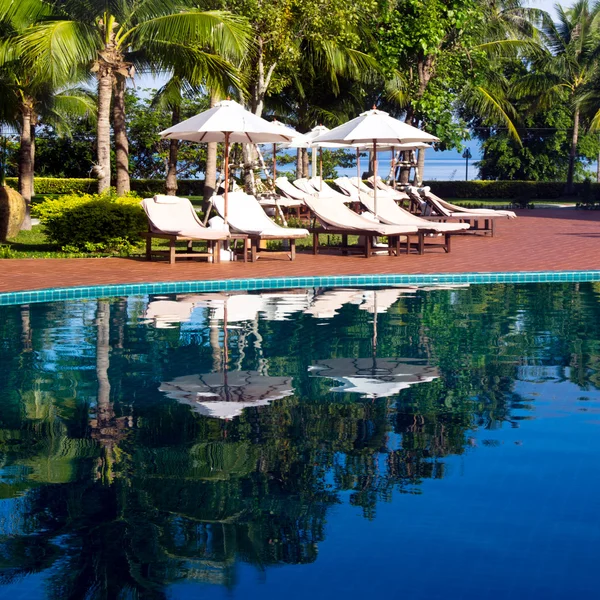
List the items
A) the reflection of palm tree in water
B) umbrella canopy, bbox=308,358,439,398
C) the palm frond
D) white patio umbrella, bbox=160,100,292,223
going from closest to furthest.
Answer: the reflection of palm tree in water → umbrella canopy, bbox=308,358,439,398 → white patio umbrella, bbox=160,100,292,223 → the palm frond

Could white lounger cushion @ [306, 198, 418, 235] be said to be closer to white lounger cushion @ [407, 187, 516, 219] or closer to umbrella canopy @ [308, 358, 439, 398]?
white lounger cushion @ [407, 187, 516, 219]

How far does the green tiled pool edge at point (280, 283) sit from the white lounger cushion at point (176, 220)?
180 cm

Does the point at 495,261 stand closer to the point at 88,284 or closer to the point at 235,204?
the point at 235,204

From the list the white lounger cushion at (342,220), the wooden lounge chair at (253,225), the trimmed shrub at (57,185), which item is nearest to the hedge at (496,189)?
the trimmed shrub at (57,185)

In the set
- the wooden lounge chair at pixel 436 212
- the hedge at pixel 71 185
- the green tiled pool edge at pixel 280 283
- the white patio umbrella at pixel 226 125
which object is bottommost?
the green tiled pool edge at pixel 280 283

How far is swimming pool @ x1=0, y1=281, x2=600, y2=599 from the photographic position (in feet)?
12.6

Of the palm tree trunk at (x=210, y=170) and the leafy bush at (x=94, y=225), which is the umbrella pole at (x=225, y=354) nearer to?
the leafy bush at (x=94, y=225)

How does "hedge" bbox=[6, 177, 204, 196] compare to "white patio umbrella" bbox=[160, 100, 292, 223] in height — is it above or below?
below

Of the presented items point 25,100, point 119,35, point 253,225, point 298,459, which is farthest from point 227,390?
point 25,100

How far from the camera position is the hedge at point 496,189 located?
134 feet

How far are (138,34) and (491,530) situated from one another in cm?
1609

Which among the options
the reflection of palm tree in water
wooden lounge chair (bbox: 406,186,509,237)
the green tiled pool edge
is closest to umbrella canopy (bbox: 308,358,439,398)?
the reflection of palm tree in water

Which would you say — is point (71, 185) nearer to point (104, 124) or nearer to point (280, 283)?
point (104, 124)

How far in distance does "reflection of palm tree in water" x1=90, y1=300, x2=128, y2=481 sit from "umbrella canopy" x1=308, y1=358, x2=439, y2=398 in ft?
5.03
